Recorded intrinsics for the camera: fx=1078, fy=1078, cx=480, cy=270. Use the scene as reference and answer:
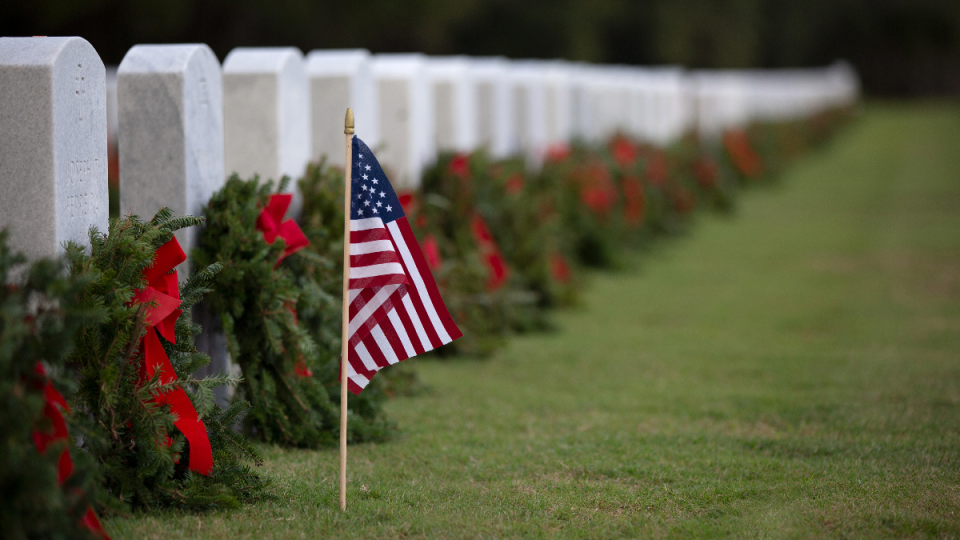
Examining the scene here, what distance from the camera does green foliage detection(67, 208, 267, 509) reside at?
375cm

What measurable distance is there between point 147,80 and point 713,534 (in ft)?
9.88

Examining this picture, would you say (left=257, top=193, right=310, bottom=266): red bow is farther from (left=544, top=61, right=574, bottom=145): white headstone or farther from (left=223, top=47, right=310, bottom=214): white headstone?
(left=544, top=61, right=574, bottom=145): white headstone

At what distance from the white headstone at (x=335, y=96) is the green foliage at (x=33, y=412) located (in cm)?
334

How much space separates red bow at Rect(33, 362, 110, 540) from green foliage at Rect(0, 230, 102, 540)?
0.03m

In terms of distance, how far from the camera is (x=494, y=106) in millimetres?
10031

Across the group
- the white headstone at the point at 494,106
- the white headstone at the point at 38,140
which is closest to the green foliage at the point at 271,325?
the white headstone at the point at 38,140

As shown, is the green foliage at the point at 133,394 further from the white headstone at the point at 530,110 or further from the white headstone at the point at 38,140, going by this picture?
the white headstone at the point at 530,110

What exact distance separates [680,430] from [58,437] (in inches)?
123

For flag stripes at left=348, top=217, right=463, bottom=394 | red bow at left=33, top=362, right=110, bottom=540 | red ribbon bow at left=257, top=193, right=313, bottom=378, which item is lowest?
red bow at left=33, top=362, right=110, bottom=540

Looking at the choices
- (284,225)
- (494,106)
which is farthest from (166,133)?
(494,106)

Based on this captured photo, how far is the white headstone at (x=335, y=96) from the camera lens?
6480mm

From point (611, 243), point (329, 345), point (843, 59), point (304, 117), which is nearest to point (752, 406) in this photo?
point (329, 345)

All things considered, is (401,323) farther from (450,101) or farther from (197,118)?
(450,101)

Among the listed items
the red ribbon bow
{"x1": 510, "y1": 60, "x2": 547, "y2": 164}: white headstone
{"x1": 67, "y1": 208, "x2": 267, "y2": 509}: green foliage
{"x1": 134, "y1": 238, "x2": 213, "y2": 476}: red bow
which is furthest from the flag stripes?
{"x1": 510, "y1": 60, "x2": 547, "y2": 164}: white headstone
